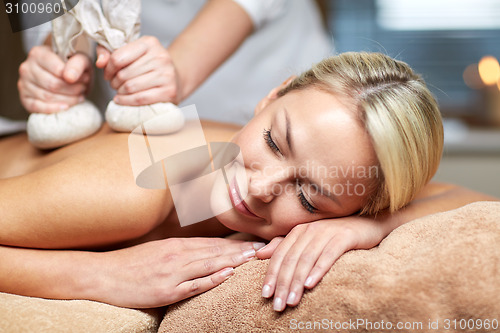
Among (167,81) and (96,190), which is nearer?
(96,190)

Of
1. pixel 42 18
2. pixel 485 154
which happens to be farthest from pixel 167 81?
pixel 485 154

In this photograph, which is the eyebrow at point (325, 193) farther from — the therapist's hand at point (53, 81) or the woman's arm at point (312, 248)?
the therapist's hand at point (53, 81)

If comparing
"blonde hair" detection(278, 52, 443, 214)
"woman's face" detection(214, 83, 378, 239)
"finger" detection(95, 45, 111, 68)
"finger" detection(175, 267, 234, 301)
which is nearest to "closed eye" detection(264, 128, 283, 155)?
"woman's face" detection(214, 83, 378, 239)

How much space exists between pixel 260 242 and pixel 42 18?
705 mm

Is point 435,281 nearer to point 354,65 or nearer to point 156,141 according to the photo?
point 354,65

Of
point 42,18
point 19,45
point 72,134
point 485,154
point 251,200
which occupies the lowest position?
point 485,154

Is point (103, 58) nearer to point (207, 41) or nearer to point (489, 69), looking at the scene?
point (207, 41)

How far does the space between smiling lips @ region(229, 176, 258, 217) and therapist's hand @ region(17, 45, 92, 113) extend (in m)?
0.40

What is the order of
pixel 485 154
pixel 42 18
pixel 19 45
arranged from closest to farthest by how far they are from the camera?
pixel 42 18 < pixel 19 45 < pixel 485 154

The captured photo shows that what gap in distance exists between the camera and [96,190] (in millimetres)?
848

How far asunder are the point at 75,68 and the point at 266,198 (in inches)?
18.7

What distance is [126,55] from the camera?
→ 0.96m

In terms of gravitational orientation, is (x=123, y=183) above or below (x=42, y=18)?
below

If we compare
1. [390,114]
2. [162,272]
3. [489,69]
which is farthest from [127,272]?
[489,69]
